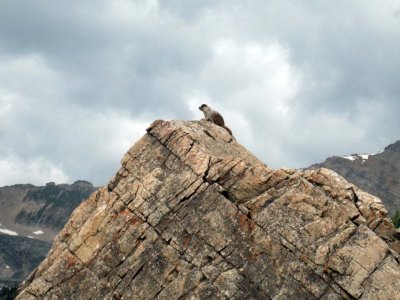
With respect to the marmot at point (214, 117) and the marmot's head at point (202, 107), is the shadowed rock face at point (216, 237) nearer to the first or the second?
the marmot at point (214, 117)

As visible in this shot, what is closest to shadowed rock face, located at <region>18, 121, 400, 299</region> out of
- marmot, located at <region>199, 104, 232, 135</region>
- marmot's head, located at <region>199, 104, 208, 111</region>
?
marmot, located at <region>199, 104, 232, 135</region>

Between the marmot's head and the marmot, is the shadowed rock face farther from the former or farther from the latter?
the marmot's head

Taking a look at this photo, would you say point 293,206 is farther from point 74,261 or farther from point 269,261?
point 74,261

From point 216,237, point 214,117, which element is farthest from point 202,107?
point 216,237

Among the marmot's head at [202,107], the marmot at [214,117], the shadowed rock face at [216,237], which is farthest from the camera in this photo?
the marmot's head at [202,107]

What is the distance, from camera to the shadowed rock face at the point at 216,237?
164 feet

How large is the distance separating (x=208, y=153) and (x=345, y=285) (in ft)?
61.3

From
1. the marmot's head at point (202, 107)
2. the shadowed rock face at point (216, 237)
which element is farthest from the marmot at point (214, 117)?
the shadowed rock face at point (216, 237)

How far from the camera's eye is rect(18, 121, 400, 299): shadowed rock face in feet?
164

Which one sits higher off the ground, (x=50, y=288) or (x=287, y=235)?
(x=287, y=235)

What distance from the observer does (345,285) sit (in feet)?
161

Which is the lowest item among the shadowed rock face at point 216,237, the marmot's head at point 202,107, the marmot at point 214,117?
the shadowed rock face at point 216,237

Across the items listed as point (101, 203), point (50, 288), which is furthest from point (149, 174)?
point (50, 288)

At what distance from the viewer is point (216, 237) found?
52688mm
